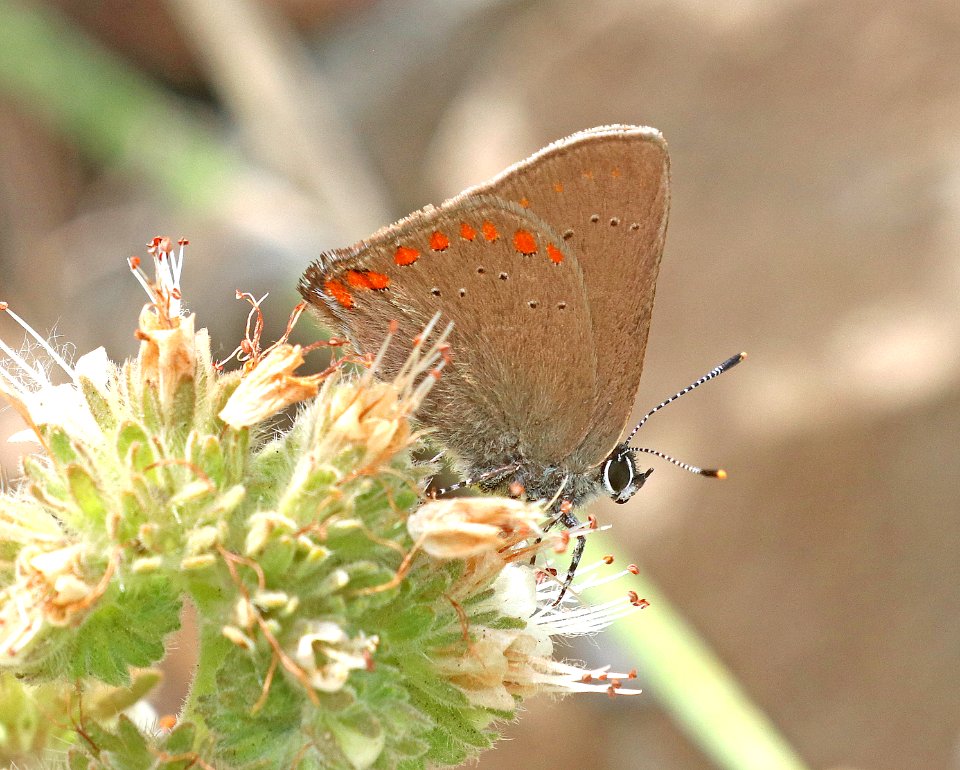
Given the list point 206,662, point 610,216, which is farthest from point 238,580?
point 610,216

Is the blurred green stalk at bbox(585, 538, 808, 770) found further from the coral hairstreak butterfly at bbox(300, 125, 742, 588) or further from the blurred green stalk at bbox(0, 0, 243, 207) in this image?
→ the blurred green stalk at bbox(0, 0, 243, 207)

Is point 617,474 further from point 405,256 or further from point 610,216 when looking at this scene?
point 405,256

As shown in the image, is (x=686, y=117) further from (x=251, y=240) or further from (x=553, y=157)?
(x=553, y=157)

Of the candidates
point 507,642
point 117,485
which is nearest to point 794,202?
point 507,642

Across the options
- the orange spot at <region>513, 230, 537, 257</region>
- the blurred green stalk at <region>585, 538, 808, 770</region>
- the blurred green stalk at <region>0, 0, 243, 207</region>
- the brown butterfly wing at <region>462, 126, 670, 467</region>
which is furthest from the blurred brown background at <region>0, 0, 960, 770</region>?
the orange spot at <region>513, 230, 537, 257</region>

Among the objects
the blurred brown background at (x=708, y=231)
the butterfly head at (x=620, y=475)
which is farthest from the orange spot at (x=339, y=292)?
the blurred brown background at (x=708, y=231)
